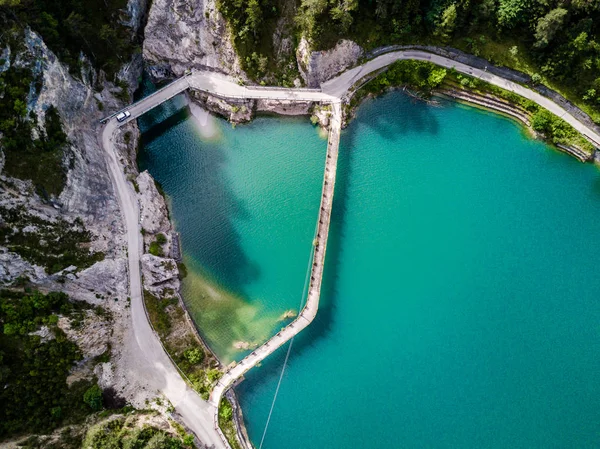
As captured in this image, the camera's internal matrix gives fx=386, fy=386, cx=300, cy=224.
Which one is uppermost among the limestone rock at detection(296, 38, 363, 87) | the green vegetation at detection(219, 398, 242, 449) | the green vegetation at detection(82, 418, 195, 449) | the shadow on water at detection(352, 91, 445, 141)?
the limestone rock at detection(296, 38, 363, 87)

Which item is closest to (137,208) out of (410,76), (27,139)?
(27,139)

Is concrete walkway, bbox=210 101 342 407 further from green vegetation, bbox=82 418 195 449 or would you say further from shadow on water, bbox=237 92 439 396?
green vegetation, bbox=82 418 195 449

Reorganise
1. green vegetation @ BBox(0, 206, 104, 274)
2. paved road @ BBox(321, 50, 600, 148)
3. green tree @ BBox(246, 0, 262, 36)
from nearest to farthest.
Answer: green vegetation @ BBox(0, 206, 104, 274), green tree @ BBox(246, 0, 262, 36), paved road @ BBox(321, 50, 600, 148)

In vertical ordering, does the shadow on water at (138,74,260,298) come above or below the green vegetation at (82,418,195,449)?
above

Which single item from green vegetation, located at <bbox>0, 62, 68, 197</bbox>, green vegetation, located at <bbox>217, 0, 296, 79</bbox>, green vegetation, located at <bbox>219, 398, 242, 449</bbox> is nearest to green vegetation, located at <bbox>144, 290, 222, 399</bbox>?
green vegetation, located at <bbox>219, 398, 242, 449</bbox>

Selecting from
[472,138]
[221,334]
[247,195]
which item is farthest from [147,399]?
[472,138]

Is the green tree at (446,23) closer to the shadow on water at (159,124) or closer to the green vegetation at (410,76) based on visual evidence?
the green vegetation at (410,76)

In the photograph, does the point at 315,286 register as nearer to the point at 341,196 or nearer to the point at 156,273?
the point at 341,196
